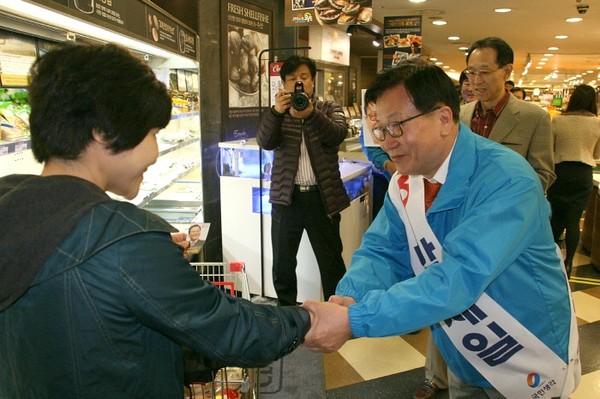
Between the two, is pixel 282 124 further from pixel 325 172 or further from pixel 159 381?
pixel 159 381

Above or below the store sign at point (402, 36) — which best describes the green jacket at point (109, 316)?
below

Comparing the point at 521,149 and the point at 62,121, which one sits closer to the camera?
the point at 62,121

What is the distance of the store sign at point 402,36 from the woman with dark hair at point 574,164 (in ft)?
11.4

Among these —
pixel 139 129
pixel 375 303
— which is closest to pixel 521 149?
pixel 375 303

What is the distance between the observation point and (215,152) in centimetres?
406

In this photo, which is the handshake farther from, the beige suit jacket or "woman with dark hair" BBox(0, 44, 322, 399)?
the beige suit jacket

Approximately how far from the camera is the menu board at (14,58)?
169 centimetres

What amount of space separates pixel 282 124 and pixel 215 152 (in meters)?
0.88

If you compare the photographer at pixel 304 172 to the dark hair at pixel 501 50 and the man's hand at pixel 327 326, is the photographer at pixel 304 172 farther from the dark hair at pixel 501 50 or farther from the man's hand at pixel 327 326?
the man's hand at pixel 327 326

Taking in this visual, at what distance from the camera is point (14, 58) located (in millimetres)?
1763

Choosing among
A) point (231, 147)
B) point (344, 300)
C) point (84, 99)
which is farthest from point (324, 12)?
point (84, 99)

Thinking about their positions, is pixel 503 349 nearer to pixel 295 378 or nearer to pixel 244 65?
pixel 295 378

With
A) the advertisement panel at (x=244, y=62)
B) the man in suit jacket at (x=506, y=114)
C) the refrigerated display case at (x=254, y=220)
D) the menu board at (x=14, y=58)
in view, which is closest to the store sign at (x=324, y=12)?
the advertisement panel at (x=244, y=62)

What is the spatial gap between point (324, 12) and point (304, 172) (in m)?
2.01
